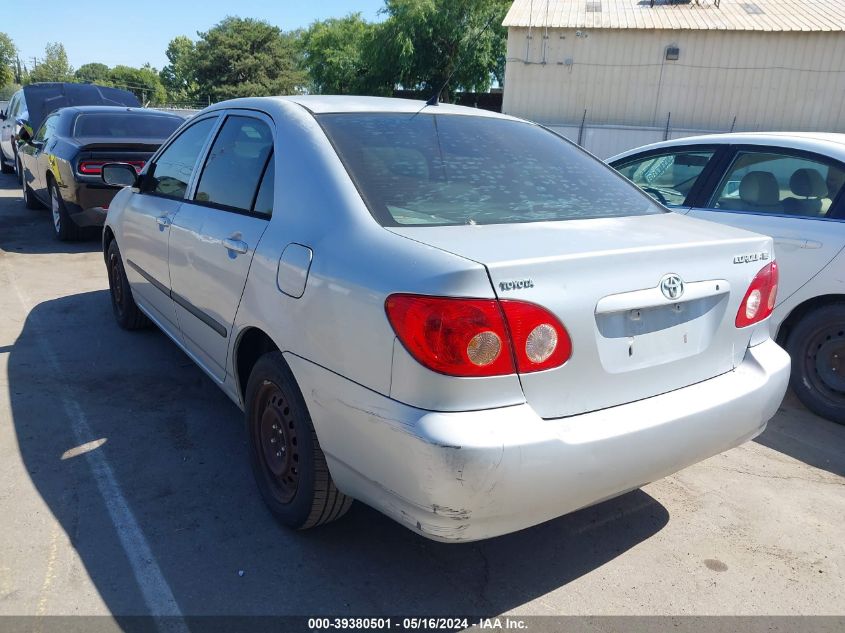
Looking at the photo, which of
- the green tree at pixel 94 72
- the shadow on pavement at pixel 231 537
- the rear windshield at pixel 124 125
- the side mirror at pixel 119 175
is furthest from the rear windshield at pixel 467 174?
the green tree at pixel 94 72

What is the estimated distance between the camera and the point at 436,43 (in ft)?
121

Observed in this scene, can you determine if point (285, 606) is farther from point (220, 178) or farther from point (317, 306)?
point (220, 178)

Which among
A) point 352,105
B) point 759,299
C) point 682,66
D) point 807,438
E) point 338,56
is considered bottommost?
point 807,438

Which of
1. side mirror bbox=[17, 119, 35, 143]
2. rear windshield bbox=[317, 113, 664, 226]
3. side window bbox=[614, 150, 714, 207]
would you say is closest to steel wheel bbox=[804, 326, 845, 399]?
side window bbox=[614, 150, 714, 207]

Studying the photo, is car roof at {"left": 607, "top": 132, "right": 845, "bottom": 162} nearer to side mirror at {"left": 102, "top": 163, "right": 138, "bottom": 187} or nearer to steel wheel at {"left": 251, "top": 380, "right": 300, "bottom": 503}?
steel wheel at {"left": 251, "top": 380, "right": 300, "bottom": 503}

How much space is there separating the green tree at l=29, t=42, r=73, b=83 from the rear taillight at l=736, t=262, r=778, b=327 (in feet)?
326

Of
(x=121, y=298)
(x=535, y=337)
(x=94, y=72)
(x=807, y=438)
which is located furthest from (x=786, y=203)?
(x=94, y=72)

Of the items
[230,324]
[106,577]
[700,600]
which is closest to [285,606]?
[106,577]

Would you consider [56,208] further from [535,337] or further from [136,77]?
[136,77]

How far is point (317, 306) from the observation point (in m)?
2.32

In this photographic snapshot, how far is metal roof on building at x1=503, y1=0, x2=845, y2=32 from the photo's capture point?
73.5ft

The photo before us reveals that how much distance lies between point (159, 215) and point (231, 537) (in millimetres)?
1967

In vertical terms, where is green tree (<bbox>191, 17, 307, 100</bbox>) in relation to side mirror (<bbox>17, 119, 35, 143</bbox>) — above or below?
above

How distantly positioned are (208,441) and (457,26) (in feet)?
120
